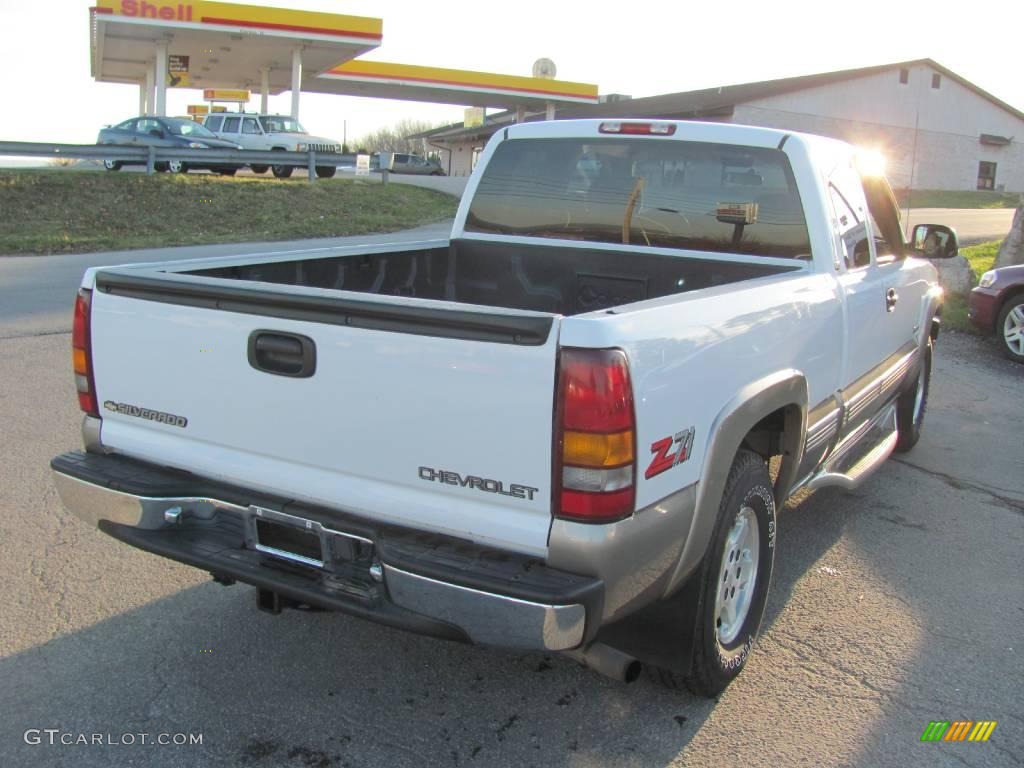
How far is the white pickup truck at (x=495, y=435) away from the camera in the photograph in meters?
2.63

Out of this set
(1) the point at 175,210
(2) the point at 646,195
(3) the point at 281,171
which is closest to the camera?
(2) the point at 646,195

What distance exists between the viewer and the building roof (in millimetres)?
44406

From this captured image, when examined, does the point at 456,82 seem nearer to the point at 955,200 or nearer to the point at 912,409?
the point at 955,200

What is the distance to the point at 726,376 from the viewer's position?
311 cm

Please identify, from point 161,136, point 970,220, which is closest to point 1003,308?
point 970,220

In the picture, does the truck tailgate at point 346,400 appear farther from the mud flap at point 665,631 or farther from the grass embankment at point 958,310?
the grass embankment at point 958,310

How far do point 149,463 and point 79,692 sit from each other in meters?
0.81

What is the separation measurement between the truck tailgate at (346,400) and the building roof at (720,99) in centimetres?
4024

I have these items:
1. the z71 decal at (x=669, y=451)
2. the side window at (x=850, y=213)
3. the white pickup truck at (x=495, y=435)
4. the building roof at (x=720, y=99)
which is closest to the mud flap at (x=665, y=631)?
the white pickup truck at (x=495, y=435)

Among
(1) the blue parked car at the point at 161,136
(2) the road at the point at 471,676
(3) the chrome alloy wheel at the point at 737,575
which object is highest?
(1) the blue parked car at the point at 161,136

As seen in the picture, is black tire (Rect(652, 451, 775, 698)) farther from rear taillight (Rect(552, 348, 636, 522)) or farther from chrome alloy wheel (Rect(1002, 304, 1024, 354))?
chrome alloy wheel (Rect(1002, 304, 1024, 354))

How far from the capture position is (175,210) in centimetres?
1950

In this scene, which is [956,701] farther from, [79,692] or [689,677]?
[79,692]

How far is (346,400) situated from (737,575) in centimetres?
160
